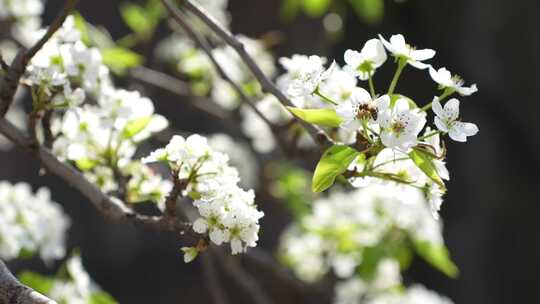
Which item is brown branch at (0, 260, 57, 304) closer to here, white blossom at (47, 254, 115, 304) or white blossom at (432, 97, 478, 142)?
white blossom at (432, 97, 478, 142)

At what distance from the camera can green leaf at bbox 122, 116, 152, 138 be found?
1388 millimetres

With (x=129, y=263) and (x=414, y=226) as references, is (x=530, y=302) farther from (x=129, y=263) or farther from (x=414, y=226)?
(x=414, y=226)

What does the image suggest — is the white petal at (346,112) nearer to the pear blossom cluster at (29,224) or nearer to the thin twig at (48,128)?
the thin twig at (48,128)

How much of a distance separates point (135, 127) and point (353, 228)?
117 cm

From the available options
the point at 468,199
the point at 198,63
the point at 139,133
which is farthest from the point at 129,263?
the point at 139,133

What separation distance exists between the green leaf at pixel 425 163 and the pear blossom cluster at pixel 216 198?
0.72ft

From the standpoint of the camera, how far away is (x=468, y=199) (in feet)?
15.4

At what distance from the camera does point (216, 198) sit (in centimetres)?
109

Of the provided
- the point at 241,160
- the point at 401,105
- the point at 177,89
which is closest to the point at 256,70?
the point at 401,105

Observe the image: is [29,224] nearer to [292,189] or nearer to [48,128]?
→ [48,128]

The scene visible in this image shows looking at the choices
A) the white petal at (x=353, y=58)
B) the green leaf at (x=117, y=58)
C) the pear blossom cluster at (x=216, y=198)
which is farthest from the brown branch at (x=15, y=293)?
the green leaf at (x=117, y=58)

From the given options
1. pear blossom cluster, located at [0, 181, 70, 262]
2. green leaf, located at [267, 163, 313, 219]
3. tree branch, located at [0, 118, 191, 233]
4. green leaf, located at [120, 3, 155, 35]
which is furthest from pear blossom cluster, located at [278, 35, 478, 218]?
green leaf, located at [120, 3, 155, 35]

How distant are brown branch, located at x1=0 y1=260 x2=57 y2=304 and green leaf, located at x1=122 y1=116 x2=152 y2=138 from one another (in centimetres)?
45

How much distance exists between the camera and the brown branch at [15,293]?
93 centimetres
